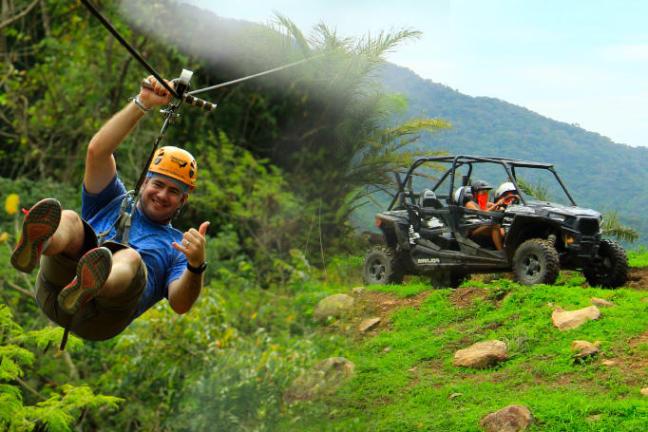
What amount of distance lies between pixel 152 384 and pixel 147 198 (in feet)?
23.1

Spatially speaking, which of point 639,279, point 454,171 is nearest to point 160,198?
point 454,171

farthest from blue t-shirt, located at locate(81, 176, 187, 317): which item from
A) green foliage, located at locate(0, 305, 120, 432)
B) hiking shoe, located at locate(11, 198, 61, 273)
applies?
green foliage, located at locate(0, 305, 120, 432)

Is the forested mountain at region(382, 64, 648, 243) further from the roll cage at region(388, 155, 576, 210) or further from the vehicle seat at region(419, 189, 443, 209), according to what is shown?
the vehicle seat at region(419, 189, 443, 209)

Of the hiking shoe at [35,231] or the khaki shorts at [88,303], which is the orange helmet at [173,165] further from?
the hiking shoe at [35,231]

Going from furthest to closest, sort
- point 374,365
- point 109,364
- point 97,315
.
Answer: point 109,364 < point 374,365 < point 97,315

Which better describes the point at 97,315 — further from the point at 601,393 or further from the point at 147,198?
the point at 601,393

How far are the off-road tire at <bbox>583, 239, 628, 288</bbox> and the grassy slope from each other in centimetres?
15

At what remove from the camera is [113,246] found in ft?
13.0

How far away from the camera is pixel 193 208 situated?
12.8 m

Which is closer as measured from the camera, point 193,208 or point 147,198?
point 147,198

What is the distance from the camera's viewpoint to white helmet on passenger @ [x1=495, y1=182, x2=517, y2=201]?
7012 mm

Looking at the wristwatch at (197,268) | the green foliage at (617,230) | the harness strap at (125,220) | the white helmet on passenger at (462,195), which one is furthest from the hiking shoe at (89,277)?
the green foliage at (617,230)

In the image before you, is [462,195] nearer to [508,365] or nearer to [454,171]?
[454,171]

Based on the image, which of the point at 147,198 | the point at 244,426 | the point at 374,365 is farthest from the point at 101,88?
the point at 147,198
